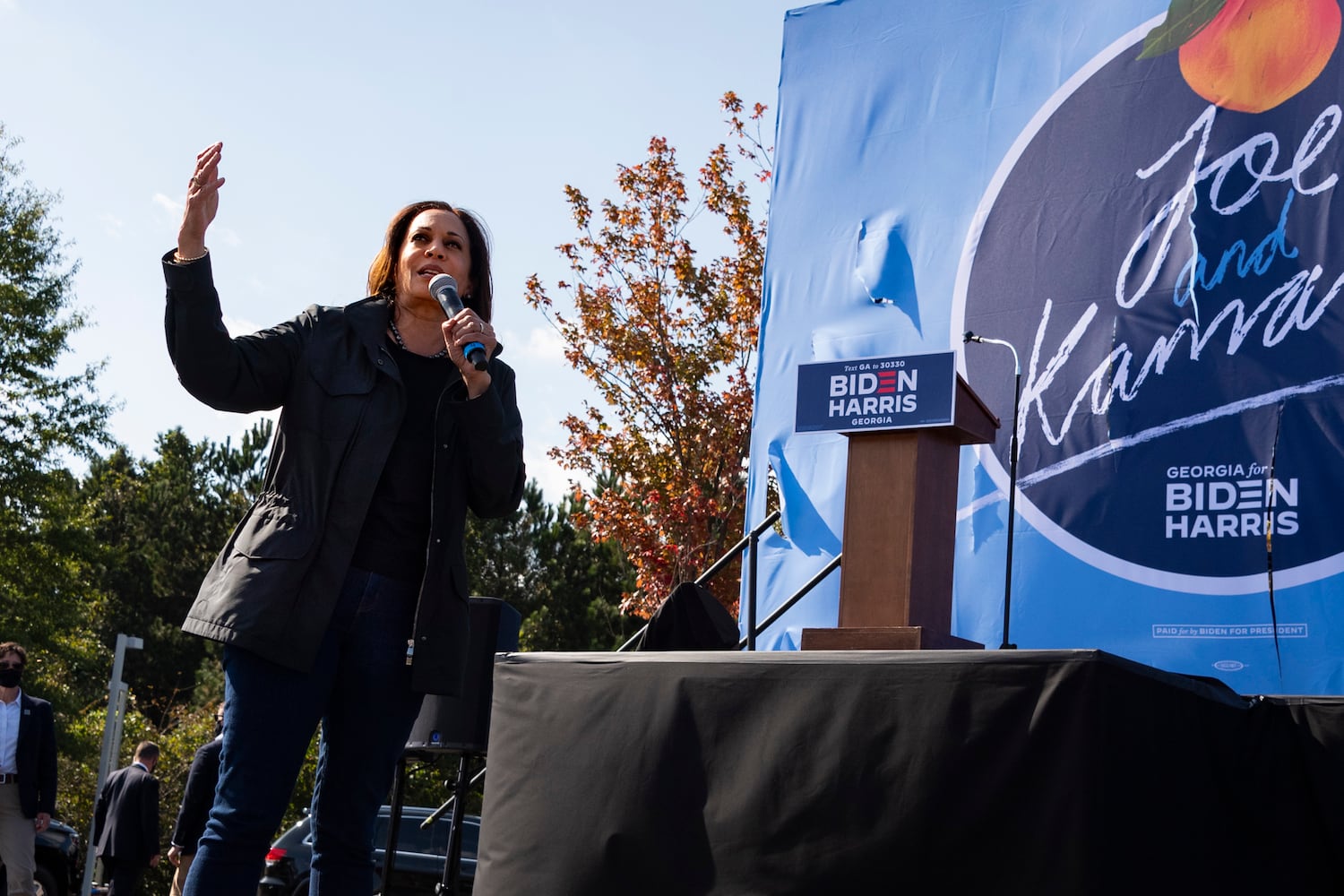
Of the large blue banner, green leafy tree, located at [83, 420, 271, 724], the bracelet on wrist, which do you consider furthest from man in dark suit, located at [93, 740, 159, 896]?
green leafy tree, located at [83, 420, 271, 724]

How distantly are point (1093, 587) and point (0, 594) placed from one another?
55.7ft

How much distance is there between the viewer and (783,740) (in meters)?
1.96

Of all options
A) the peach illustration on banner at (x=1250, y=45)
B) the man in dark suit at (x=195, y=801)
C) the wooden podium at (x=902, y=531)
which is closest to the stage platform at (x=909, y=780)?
the wooden podium at (x=902, y=531)

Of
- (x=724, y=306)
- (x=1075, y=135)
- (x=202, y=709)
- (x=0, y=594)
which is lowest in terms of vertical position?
(x=202, y=709)

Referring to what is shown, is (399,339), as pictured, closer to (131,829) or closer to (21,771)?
(21,771)

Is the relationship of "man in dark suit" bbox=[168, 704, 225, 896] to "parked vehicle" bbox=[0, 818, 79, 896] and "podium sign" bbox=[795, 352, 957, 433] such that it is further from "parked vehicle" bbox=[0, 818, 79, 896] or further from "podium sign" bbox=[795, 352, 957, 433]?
"podium sign" bbox=[795, 352, 957, 433]

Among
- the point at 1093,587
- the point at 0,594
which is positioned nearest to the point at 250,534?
the point at 1093,587

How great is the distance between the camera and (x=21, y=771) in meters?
6.38

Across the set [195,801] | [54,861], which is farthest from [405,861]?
[54,861]

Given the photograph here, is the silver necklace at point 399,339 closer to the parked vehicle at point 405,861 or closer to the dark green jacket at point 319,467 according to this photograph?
the dark green jacket at point 319,467

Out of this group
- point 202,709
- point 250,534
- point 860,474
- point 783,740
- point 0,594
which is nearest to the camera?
point 783,740

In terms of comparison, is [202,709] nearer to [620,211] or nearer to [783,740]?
[620,211]

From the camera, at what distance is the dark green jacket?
2020 millimetres

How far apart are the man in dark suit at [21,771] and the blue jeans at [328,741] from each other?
502 centimetres
